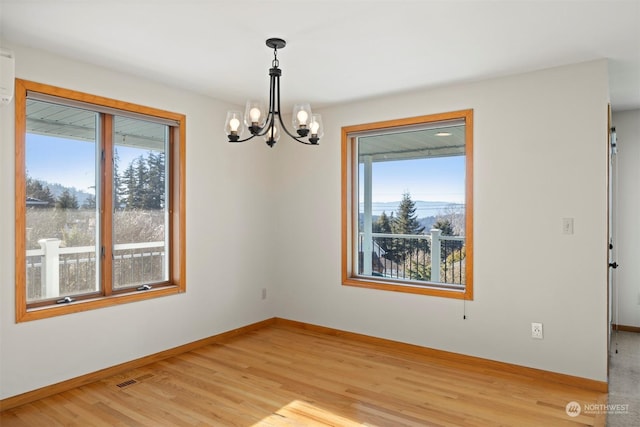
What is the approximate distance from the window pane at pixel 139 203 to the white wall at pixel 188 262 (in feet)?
0.76

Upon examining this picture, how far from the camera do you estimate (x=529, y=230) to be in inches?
138

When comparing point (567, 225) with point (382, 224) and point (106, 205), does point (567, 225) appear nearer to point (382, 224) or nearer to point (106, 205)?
point (382, 224)

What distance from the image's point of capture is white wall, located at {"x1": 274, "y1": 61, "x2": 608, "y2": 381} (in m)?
3.24

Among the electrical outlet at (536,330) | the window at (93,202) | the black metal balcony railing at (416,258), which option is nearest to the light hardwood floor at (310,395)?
the electrical outlet at (536,330)

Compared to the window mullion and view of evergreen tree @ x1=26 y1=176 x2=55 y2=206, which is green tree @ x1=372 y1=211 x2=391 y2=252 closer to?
the window mullion

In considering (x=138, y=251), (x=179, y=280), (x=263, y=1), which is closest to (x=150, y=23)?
(x=263, y=1)

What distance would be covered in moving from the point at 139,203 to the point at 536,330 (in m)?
3.64

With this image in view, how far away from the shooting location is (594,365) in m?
3.23

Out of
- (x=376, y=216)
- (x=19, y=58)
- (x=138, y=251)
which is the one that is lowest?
(x=138, y=251)

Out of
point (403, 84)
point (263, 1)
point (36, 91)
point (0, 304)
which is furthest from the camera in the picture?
point (403, 84)

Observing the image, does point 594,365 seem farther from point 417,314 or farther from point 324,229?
point 324,229

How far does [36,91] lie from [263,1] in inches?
75.0

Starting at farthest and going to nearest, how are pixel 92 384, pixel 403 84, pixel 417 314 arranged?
pixel 417 314, pixel 403 84, pixel 92 384

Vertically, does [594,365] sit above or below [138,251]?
below
